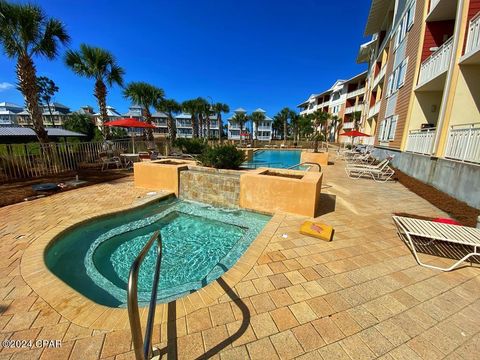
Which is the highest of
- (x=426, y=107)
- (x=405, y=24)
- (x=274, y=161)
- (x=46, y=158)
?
(x=405, y=24)

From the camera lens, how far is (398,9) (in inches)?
543

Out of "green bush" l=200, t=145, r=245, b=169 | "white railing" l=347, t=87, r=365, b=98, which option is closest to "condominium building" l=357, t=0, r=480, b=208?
"green bush" l=200, t=145, r=245, b=169

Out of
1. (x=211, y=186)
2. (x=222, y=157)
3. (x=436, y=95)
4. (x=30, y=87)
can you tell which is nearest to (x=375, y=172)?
(x=436, y=95)

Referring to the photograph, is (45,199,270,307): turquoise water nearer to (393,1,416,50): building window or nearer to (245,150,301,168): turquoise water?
(245,150,301,168): turquoise water

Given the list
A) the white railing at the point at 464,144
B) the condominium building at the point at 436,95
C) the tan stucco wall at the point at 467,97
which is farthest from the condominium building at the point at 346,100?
the white railing at the point at 464,144

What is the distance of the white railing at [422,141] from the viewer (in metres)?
7.87

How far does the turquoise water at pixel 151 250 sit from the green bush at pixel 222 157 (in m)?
2.24

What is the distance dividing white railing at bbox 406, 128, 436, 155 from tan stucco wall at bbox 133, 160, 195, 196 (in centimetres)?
924

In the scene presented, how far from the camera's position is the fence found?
7.90m

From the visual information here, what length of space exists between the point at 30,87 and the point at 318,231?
13.3m

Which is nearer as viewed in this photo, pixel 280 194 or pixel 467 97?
pixel 280 194

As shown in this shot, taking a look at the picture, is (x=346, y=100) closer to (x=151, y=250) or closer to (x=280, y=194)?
(x=280, y=194)

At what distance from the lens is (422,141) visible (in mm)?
8586

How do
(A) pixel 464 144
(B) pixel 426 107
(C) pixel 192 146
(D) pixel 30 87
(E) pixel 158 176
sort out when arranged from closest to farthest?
(A) pixel 464 144 → (E) pixel 158 176 → (D) pixel 30 87 → (B) pixel 426 107 → (C) pixel 192 146
